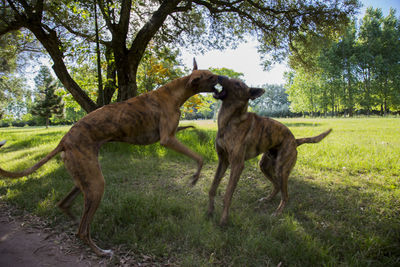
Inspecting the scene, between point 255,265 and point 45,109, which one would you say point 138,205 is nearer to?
point 255,265

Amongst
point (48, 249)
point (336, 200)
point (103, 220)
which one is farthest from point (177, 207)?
point (336, 200)

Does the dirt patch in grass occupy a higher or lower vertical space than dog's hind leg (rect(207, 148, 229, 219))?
lower

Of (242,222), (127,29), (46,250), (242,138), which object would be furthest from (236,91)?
(127,29)

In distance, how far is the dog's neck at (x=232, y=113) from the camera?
3137 millimetres

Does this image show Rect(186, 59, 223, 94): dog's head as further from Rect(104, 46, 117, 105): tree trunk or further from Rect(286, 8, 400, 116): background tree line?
Rect(286, 8, 400, 116): background tree line

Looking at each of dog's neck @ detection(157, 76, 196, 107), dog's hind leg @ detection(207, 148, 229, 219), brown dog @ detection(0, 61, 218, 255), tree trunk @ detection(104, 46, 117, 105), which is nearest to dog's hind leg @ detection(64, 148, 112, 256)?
brown dog @ detection(0, 61, 218, 255)

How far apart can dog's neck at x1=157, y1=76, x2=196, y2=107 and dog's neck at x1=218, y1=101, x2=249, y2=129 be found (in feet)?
2.01

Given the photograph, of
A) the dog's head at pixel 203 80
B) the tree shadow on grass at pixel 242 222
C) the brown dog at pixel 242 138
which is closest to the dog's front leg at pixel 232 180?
the brown dog at pixel 242 138

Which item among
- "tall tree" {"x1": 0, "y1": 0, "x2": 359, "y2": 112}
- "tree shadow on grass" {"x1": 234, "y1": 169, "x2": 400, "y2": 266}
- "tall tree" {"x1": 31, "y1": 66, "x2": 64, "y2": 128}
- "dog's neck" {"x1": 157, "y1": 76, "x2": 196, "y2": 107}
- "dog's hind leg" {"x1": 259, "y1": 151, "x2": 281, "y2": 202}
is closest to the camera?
"tree shadow on grass" {"x1": 234, "y1": 169, "x2": 400, "y2": 266}

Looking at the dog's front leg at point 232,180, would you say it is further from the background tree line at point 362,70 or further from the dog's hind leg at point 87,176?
the background tree line at point 362,70

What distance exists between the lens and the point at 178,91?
3.31 meters

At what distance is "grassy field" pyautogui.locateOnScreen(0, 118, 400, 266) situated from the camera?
102 inches

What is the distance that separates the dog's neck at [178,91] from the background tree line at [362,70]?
3215 cm

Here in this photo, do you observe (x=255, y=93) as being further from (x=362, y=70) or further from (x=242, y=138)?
(x=362, y=70)
